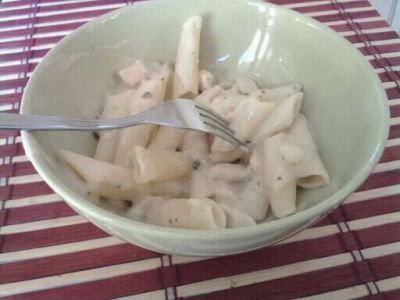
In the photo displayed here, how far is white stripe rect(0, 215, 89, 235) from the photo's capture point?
66cm

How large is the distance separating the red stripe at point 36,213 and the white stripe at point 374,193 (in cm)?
39

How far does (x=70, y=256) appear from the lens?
628mm

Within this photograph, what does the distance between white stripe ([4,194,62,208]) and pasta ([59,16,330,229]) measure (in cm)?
9

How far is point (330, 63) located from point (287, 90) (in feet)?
0.25

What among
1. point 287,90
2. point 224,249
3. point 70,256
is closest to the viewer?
point 224,249

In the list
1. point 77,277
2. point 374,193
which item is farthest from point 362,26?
point 77,277

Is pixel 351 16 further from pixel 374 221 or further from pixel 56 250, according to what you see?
pixel 56 250

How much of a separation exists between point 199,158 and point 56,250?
223 mm

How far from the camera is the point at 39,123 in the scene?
0.58 meters

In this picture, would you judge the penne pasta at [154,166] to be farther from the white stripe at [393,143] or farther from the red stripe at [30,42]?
the red stripe at [30,42]

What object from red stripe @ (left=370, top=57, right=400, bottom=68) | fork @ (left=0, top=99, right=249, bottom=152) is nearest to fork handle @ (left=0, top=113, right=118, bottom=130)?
fork @ (left=0, top=99, right=249, bottom=152)

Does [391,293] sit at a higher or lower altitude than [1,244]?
lower

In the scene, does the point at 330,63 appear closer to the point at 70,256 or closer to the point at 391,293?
the point at 391,293

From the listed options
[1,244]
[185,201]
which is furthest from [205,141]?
[1,244]
